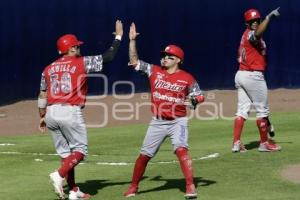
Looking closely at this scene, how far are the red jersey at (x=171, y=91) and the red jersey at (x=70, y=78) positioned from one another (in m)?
0.79

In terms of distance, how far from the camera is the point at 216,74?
22.5 meters

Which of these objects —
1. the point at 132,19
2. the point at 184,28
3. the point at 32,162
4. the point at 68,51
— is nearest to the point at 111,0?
the point at 132,19

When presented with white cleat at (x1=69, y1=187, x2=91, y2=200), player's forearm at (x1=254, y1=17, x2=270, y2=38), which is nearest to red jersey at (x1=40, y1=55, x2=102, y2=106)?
white cleat at (x1=69, y1=187, x2=91, y2=200)

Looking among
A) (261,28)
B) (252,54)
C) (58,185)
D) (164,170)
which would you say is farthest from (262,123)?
(58,185)

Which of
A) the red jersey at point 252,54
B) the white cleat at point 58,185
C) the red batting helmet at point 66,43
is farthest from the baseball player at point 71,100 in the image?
the red jersey at point 252,54

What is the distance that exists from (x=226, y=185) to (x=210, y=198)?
795 millimetres

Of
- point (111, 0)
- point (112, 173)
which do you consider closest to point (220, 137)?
point (112, 173)

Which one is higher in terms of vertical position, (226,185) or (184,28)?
(184,28)

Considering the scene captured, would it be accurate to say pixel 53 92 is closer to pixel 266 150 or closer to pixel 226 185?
pixel 226 185

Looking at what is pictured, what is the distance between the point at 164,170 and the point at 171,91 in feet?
6.93

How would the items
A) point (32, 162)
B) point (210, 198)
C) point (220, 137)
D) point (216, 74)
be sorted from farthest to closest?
point (216, 74), point (220, 137), point (32, 162), point (210, 198)

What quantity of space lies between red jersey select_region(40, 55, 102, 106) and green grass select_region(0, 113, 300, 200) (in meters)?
1.30

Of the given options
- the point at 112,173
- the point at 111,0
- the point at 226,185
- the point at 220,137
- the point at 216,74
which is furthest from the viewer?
the point at 216,74

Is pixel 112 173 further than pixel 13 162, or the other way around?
pixel 13 162
